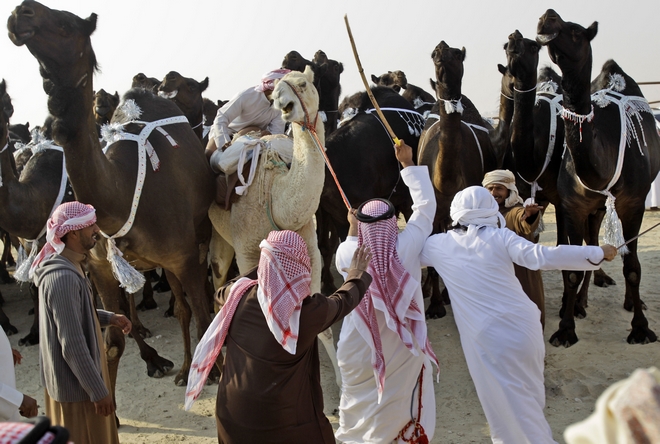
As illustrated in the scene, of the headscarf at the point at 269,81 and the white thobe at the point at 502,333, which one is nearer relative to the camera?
the white thobe at the point at 502,333

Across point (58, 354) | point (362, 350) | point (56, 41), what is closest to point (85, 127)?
point (56, 41)

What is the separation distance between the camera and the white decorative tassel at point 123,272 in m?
4.93

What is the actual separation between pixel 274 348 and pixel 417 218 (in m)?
1.61

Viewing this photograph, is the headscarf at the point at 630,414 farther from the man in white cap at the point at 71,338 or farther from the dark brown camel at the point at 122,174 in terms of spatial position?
the dark brown camel at the point at 122,174

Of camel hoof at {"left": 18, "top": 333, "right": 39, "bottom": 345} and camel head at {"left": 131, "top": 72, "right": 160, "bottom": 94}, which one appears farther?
camel head at {"left": 131, "top": 72, "right": 160, "bottom": 94}

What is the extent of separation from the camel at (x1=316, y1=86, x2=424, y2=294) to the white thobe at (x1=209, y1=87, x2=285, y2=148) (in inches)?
41.5

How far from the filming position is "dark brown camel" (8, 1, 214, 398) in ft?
14.6

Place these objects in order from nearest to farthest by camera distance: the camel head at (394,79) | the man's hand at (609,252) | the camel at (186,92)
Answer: the man's hand at (609,252)
the camel at (186,92)
the camel head at (394,79)

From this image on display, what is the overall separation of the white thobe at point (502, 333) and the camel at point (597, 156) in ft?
7.86

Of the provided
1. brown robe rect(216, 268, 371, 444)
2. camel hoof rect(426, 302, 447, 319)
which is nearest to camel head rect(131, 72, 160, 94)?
camel hoof rect(426, 302, 447, 319)

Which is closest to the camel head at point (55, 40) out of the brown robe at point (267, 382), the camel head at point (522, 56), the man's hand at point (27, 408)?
the man's hand at point (27, 408)

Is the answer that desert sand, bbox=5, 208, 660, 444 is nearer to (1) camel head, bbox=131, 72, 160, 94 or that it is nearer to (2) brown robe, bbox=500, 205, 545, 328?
(2) brown robe, bbox=500, 205, 545, 328


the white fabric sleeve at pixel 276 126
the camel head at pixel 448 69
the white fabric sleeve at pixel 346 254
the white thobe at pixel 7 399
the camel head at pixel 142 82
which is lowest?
the white thobe at pixel 7 399

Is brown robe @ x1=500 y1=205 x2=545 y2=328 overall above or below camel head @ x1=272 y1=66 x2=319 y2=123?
below
